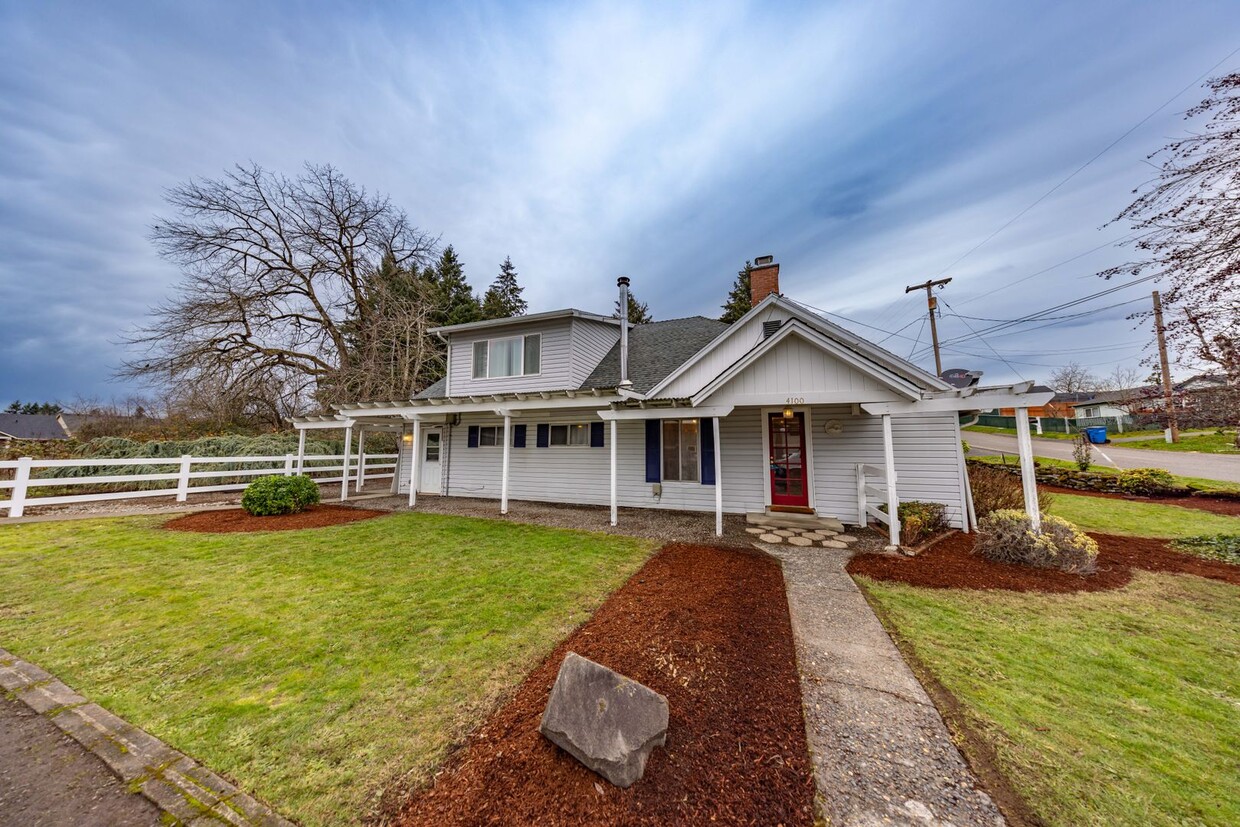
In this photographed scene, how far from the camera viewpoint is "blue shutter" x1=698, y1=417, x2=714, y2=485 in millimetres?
8945

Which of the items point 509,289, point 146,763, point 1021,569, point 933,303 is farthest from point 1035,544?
point 509,289

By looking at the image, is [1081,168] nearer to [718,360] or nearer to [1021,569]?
[718,360]

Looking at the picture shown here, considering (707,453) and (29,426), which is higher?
(29,426)

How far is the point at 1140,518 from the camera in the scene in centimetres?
830

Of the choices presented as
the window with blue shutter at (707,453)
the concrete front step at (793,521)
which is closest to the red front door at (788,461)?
the concrete front step at (793,521)

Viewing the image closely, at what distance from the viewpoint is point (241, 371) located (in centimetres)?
1652

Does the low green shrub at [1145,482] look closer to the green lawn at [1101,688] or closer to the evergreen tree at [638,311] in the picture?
the green lawn at [1101,688]

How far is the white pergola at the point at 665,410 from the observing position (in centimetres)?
594

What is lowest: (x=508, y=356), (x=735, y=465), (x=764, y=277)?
(x=735, y=465)

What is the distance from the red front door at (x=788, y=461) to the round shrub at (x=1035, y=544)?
2.90 meters

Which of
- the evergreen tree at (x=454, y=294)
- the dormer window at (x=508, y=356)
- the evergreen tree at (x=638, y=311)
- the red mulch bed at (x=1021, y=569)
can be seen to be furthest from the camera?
the evergreen tree at (x=638, y=311)

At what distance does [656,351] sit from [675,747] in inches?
395

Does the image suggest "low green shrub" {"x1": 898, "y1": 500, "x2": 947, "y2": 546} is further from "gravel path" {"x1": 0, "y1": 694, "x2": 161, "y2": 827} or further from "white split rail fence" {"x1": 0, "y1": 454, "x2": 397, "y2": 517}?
"white split rail fence" {"x1": 0, "y1": 454, "x2": 397, "y2": 517}

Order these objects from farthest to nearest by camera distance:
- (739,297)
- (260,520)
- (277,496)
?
(739,297) < (277,496) < (260,520)
